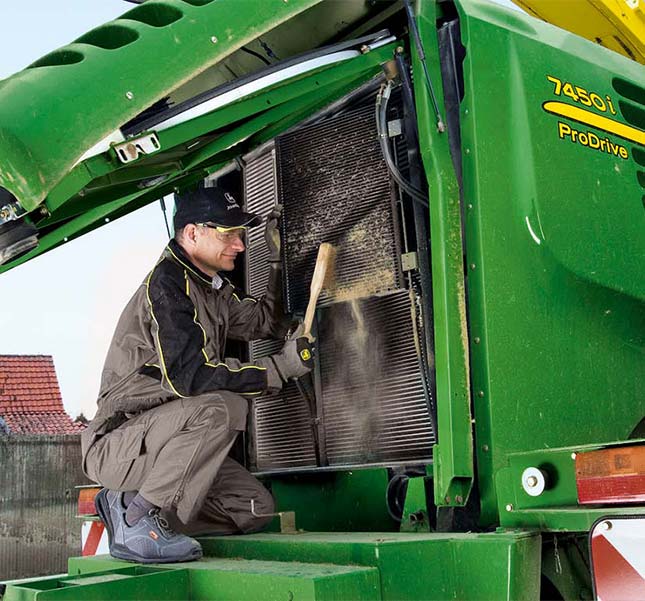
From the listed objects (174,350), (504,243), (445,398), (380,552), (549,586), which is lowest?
(549,586)

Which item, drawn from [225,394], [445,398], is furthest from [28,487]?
[445,398]

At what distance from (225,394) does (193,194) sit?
0.84 metres

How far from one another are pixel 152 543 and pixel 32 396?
10.3m

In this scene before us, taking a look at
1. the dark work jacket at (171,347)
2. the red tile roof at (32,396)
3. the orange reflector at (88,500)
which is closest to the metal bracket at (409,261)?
the dark work jacket at (171,347)

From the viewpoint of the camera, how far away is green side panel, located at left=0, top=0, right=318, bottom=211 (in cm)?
218

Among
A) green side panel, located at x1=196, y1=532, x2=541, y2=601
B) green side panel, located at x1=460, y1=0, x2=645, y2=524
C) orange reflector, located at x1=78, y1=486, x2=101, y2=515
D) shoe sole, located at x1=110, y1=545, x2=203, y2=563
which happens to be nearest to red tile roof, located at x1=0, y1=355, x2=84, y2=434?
orange reflector, located at x1=78, y1=486, x2=101, y2=515

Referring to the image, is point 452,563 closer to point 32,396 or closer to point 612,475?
point 612,475

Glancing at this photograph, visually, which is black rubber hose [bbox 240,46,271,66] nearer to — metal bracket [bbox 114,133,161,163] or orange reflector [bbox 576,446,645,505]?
metal bracket [bbox 114,133,161,163]

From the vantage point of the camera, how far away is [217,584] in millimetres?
2461

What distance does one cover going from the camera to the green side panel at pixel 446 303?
109 inches

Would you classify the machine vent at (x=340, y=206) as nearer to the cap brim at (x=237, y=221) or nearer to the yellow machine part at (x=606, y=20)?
the cap brim at (x=237, y=221)

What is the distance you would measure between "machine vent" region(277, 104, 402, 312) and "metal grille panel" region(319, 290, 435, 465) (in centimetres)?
9

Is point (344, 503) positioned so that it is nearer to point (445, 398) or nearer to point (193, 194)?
point (445, 398)

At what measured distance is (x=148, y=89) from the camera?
242cm
